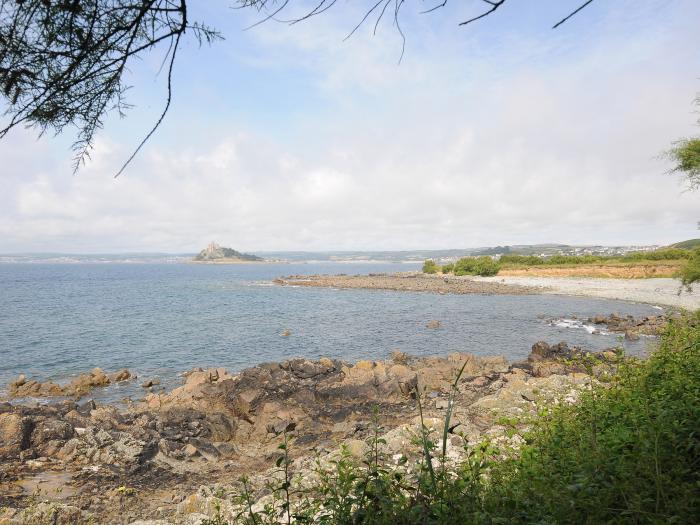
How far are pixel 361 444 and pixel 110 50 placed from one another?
8005 millimetres

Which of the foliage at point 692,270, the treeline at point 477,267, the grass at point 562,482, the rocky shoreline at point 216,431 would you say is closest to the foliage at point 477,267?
the treeline at point 477,267

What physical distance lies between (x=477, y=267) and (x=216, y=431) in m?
78.2

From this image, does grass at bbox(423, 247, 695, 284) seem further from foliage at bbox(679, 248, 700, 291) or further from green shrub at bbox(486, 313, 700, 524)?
green shrub at bbox(486, 313, 700, 524)

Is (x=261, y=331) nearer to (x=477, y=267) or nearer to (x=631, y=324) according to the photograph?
(x=631, y=324)

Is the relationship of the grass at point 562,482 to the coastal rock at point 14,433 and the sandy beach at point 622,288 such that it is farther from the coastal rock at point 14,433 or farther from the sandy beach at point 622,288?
the sandy beach at point 622,288

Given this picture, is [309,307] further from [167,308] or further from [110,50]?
[110,50]

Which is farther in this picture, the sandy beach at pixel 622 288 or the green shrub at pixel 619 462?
the sandy beach at pixel 622 288

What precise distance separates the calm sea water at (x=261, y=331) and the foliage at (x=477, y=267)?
3021cm

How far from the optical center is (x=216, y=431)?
12.1 metres

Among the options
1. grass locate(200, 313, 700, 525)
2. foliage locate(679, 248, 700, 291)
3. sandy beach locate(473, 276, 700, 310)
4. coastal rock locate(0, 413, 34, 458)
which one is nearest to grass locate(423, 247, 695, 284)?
sandy beach locate(473, 276, 700, 310)

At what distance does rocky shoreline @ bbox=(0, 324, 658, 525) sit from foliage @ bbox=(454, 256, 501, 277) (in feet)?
219

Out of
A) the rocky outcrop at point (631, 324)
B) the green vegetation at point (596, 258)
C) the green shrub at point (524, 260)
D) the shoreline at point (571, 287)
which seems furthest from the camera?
the green shrub at point (524, 260)

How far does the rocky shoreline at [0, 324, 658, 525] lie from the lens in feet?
26.1

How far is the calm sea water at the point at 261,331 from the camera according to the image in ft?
79.8
